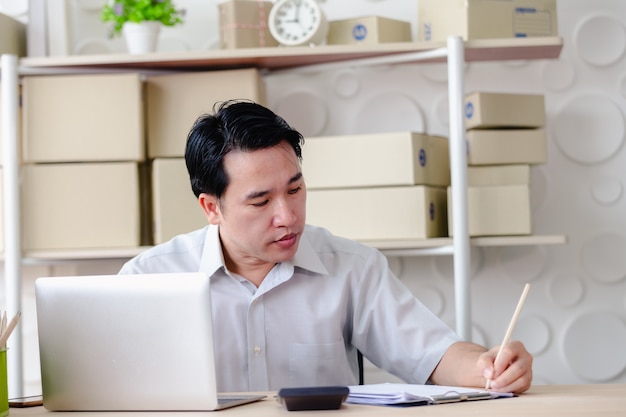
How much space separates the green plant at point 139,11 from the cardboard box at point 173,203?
0.45m

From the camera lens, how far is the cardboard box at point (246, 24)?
2684mm

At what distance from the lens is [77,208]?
2.63 m

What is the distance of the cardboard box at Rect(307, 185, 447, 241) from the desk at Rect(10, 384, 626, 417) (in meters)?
1.11

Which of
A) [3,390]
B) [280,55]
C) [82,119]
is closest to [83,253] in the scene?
[82,119]

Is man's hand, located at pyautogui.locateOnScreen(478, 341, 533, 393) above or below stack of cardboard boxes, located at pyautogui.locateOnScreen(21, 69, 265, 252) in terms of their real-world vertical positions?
below

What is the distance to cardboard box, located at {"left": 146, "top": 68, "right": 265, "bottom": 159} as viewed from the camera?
2670 millimetres

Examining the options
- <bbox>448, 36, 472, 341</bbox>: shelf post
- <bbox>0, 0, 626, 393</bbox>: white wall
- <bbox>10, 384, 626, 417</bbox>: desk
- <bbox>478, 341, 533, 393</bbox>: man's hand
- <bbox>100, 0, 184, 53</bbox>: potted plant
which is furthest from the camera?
<bbox>0, 0, 626, 393</bbox>: white wall

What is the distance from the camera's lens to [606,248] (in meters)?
2.87

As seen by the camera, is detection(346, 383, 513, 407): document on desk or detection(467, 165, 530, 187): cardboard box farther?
detection(467, 165, 530, 187): cardboard box

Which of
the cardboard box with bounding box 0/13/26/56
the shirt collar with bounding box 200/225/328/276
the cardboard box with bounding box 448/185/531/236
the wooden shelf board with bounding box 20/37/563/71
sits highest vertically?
the cardboard box with bounding box 0/13/26/56

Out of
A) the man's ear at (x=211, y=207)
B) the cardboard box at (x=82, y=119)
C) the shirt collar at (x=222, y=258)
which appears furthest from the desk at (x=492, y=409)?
the cardboard box at (x=82, y=119)

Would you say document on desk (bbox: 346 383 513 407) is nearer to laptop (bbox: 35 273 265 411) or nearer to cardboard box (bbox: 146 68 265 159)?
laptop (bbox: 35 273 265 411)

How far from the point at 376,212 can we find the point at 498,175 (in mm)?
377

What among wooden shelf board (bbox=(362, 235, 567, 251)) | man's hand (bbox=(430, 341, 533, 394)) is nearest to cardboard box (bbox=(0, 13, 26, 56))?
wooden shelf board (bbox=(362, 235, 567, 251))
